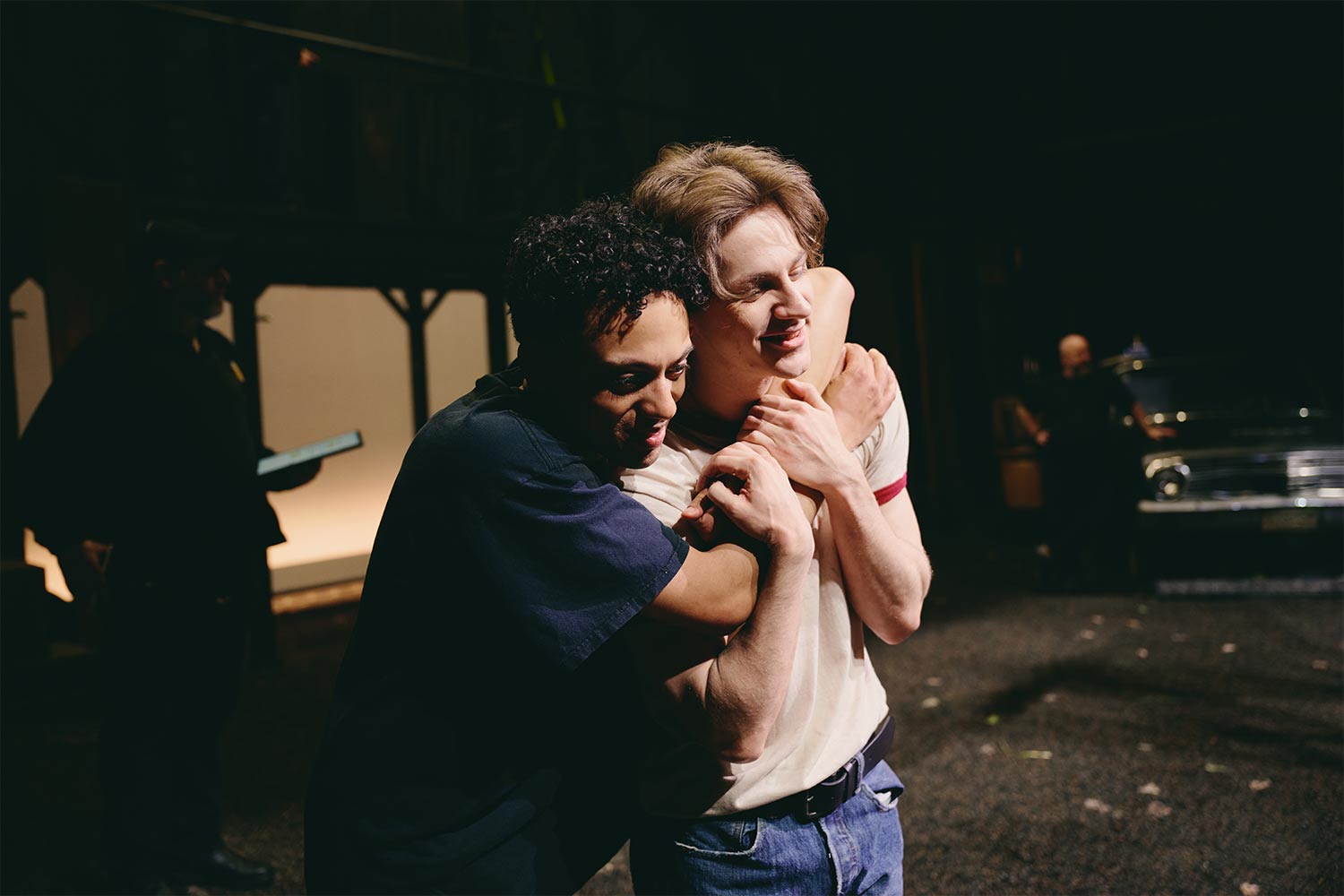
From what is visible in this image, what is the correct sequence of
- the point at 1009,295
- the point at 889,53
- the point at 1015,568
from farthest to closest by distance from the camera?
1. the point at 1009,295
2. the point at 889,53
3. the point at 1015,568

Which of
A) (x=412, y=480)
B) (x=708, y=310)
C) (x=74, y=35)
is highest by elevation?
(x=74, y=35)

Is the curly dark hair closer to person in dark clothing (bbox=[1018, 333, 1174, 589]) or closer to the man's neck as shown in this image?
the man's neck

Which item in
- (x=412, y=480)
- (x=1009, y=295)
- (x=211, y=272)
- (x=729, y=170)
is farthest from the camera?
(x=1009, y=295)

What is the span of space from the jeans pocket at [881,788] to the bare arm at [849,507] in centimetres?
23

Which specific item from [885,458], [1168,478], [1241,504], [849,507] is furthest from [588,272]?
[1241,504]

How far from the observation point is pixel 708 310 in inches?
54.6

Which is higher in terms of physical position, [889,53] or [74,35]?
[889,53]

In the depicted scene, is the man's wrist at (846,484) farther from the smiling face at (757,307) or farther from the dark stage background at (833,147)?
the dark stage background at (833,147)

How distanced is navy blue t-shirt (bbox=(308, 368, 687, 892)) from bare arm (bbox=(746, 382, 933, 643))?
24 centimetres

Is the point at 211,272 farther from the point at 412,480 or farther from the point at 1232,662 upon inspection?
the point at 1232,662

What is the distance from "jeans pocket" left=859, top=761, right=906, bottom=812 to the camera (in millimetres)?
1502

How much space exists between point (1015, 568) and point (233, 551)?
24.6 ft

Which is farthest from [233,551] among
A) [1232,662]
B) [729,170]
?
[1232,662]

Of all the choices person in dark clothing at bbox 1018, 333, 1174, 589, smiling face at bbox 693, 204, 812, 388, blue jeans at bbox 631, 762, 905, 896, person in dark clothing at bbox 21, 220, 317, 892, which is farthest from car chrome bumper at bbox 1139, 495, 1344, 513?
smiling face at bbox 693, 204, 812, 388
